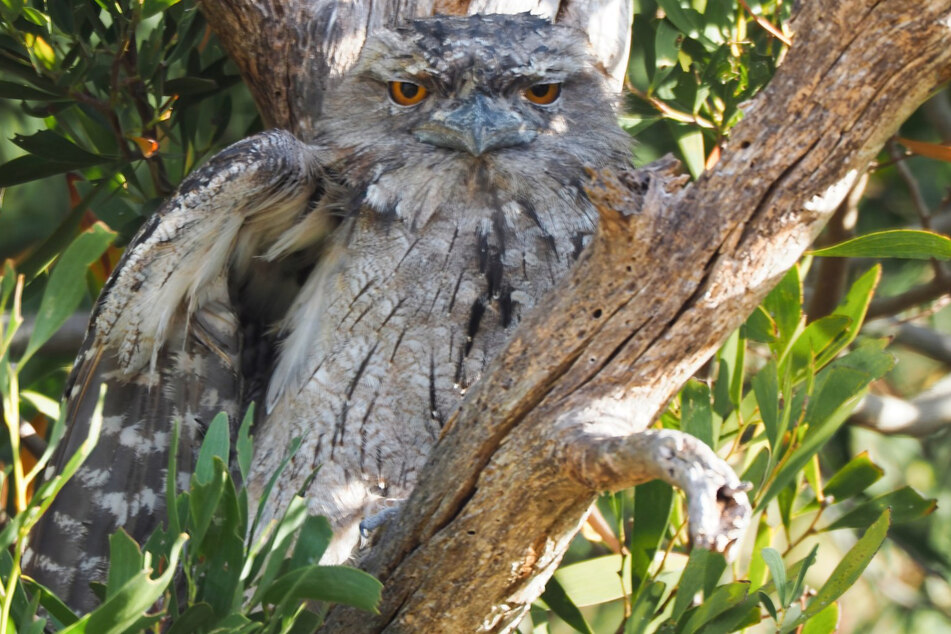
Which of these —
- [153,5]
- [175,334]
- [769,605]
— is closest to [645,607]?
[769,605]

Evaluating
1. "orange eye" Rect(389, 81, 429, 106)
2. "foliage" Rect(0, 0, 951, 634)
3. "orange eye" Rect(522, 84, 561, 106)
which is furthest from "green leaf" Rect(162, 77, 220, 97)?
"orange eye" Rect(522, 84, 561, 106)

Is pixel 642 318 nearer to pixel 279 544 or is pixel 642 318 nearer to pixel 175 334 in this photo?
pixel 279 544

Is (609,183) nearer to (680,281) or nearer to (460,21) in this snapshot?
(680,281)

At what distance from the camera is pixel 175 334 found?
2.19m

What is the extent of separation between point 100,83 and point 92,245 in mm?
1280

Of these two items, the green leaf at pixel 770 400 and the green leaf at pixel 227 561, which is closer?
the green leaf at pixel 227 561

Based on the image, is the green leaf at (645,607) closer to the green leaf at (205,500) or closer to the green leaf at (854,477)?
the green leaf at (854,477)

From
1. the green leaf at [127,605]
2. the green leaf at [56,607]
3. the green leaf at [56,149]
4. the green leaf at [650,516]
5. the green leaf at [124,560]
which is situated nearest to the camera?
the green leaf at [127,605]

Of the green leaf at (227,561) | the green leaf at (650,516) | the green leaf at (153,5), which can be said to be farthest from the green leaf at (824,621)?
the green leaf at (153,5)

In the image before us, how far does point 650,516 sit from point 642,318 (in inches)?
22.4

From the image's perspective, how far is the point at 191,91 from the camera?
2.22 meters

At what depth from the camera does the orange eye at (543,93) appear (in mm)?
2139

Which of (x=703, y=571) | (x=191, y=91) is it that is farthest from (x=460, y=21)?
A: (x=703, y=571)

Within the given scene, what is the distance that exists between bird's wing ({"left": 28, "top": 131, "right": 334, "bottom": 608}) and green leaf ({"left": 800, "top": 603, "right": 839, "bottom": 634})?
1.15 meters
